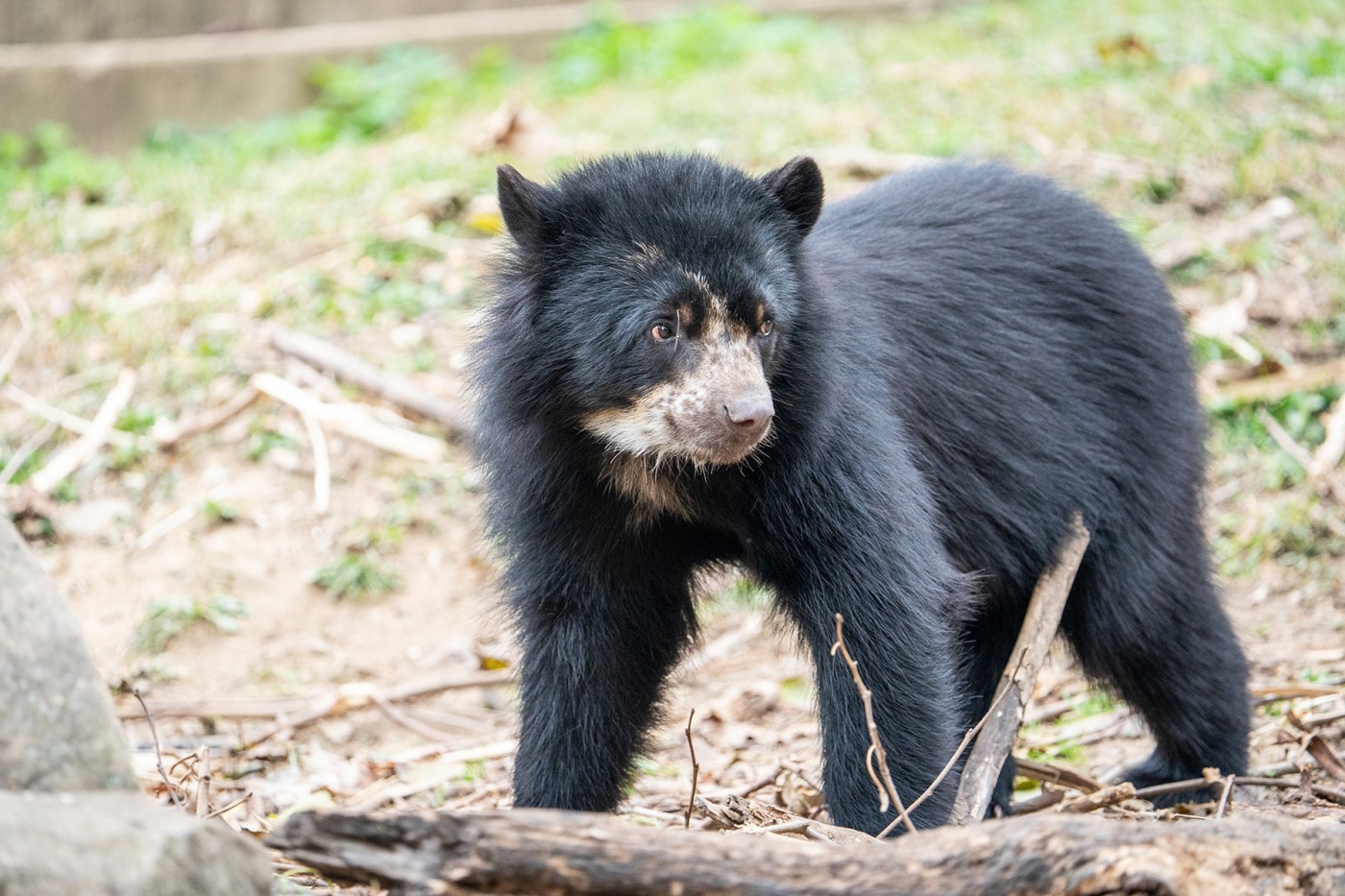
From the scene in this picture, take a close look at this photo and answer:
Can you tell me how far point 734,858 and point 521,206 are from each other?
194cm

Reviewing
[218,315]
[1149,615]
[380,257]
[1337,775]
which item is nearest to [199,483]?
[218,315]

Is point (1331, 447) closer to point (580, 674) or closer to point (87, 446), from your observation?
point (580, 674)

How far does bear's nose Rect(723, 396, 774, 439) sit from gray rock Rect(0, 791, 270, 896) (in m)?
1.50

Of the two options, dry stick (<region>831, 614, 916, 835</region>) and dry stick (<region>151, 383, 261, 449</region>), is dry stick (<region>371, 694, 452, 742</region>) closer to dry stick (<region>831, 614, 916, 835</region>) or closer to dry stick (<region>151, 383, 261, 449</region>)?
dry stick (<region>151, 383, 261, 449</region>)

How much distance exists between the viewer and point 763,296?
3424mm

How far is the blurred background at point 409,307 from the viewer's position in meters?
5.45

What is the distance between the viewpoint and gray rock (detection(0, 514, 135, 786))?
7.22 ft

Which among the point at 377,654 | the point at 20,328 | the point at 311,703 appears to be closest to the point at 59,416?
the point at 20,328

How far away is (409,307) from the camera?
25.2 ft

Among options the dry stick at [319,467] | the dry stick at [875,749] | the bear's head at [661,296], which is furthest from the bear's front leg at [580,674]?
the dry stick at [319,467]

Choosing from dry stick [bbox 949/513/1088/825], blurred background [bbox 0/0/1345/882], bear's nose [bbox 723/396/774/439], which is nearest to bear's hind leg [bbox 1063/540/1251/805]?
dry stick [bbox 949/513/1088/825]

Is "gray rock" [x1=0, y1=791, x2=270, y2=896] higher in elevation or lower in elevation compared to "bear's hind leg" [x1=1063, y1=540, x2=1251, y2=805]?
higher

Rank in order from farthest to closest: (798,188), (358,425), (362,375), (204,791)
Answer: (362,375), (358,425), (798,188), (204,791)

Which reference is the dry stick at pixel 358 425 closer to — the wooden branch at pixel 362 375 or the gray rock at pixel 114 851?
the wooden branch at pixel 362 375
